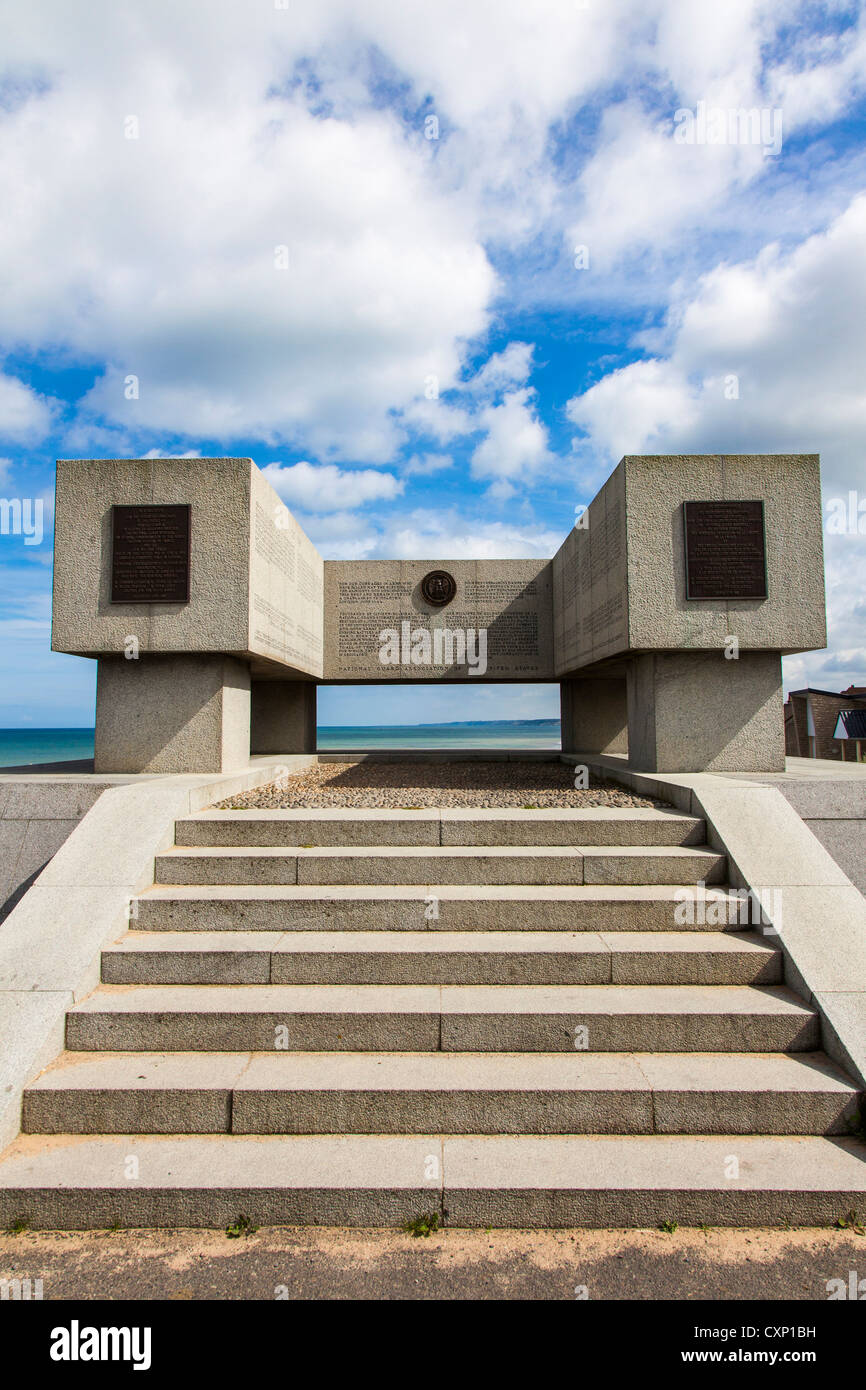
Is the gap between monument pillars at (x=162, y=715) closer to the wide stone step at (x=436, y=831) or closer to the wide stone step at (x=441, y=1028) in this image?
the wide stone step at (x=436, y=831)

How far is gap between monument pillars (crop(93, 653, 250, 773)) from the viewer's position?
33.4 ft

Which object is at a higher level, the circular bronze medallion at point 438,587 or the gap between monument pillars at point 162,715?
the circular bronze medallion at point 438,587

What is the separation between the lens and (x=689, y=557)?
9.70m

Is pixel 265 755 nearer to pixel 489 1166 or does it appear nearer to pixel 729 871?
pixel 729 871

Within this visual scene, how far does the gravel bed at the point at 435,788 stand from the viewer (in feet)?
26.2

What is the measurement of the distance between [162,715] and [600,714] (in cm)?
947

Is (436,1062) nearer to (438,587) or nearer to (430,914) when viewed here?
(430,914)

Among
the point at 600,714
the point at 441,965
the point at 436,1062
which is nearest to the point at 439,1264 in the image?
the point at 436,1062

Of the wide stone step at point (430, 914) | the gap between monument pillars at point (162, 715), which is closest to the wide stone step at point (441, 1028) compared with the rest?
the wide stone step at point (430, 914)

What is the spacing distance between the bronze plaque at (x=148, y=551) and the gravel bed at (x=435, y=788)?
3.46 meters

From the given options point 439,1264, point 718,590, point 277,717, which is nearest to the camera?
point 439,1264

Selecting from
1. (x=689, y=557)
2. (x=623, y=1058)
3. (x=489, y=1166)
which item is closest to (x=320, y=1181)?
(x=489, y=1166)

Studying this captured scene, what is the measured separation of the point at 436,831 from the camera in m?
6.44

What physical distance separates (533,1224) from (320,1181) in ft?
3.60
